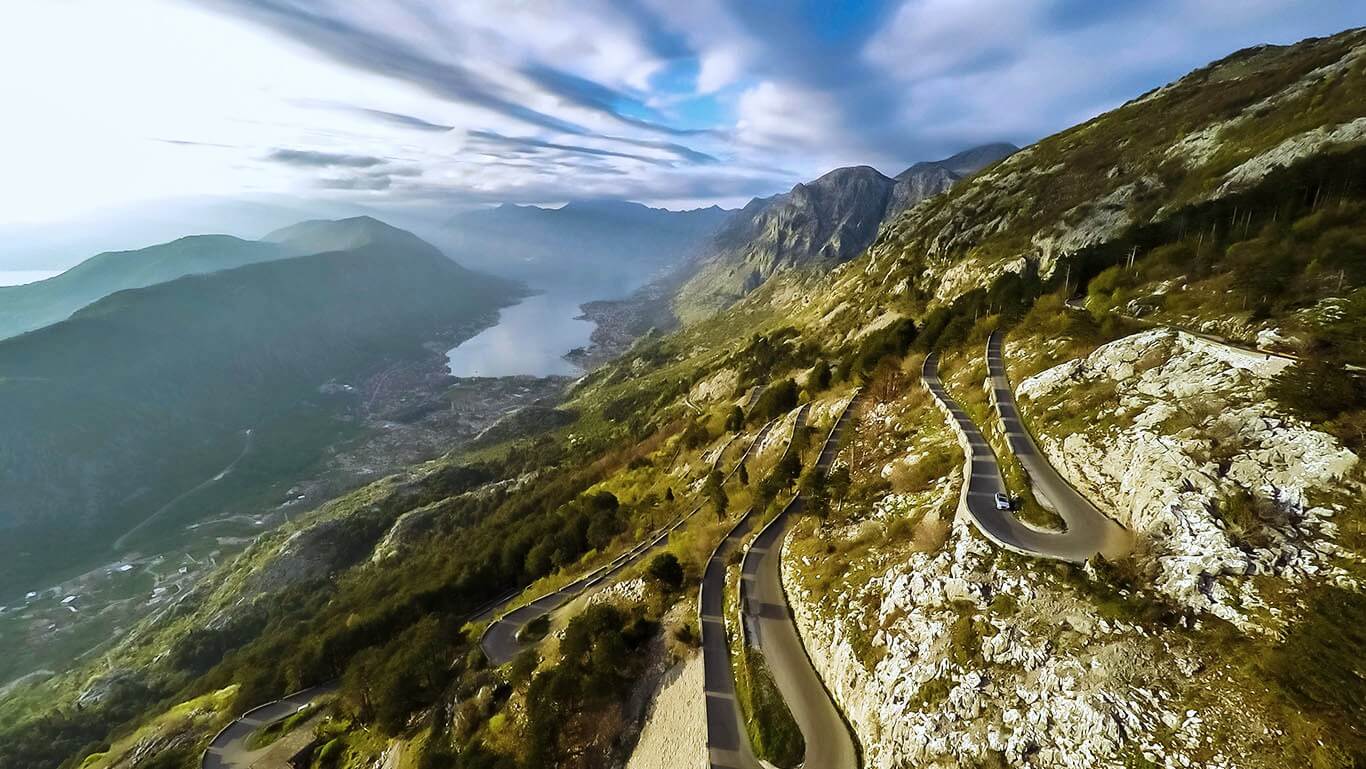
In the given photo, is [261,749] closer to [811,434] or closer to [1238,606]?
[811,434]

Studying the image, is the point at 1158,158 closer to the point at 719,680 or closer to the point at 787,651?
the point at 787,651

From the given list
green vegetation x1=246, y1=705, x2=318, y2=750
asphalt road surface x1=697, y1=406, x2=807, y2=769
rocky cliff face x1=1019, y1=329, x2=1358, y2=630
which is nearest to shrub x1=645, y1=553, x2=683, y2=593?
asphalt road surface x1=697, y1=406, x2=807, y2=769

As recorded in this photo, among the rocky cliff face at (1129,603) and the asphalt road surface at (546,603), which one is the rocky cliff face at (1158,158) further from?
the asphalt road surface at (546,603)

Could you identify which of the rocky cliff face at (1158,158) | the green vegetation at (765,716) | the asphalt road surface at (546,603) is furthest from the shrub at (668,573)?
the rocky cliff face at (1158,158)

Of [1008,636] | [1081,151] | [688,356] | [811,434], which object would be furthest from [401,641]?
[688,356]

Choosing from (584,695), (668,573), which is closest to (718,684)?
(584,695)

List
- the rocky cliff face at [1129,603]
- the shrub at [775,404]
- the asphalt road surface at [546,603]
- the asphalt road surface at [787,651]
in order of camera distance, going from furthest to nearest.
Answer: the shrub at [775,404] → the asphalt road surface at [546,603] → the asphalt road surface at [787,651] → the rocky cliff face at [1129,603]
